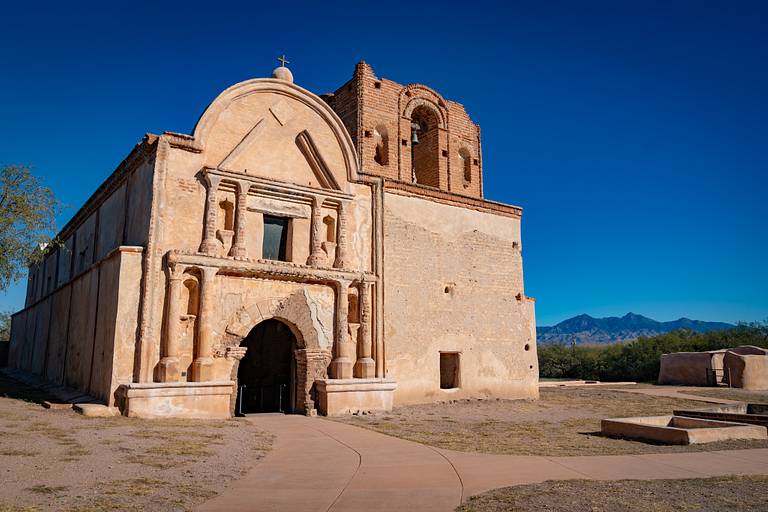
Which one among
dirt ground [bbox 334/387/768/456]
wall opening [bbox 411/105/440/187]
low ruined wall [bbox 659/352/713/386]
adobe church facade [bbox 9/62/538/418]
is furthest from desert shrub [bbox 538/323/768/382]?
wall opening [bbox 411/105/440/187]

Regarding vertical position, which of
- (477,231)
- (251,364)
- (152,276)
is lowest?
(251,364)

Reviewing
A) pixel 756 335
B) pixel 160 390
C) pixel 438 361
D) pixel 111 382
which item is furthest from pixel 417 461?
pixel 756 335

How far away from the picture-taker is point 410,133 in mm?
19406

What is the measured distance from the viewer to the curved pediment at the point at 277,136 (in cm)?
1412

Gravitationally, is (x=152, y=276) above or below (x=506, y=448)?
above

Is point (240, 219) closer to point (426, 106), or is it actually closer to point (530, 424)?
point (530, 424)

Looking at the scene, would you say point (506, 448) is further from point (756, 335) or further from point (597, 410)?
point (756, 335)

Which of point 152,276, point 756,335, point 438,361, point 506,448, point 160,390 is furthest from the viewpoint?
point 756,335

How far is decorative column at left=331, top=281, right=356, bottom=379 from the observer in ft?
48.4

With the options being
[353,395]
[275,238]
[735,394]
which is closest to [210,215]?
[275,238]

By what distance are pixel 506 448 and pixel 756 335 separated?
36169mm

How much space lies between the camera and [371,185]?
16578mm

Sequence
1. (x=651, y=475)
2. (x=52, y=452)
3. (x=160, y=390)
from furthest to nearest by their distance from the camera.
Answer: (x=160, y=390) → (x=52, y=452) → (x=651, y=475)

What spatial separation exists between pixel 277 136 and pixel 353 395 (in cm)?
698
